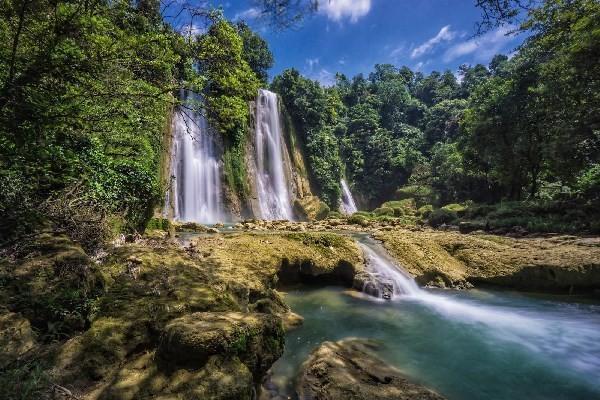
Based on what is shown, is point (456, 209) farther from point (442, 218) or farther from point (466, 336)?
point (466, 336)

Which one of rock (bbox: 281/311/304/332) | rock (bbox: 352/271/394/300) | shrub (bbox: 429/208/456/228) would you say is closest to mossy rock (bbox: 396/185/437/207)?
shrub (bbox: 429/208/456/228)

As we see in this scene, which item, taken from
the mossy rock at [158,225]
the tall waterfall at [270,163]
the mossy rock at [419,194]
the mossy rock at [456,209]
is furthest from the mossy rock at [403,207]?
the mossy rock at [158,225]

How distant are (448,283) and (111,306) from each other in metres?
7.70

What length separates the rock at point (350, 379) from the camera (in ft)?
10.9

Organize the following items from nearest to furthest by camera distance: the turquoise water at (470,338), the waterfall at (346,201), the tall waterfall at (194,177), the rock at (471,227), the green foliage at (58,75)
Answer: the green foliage at (58,75) < the turquoise water at (470,338) < the rock at (471,227) < the tall waterfall at (194,177) < the waterfall at (346,201)

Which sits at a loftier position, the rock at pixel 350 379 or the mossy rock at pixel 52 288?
the mossy rock at pixel 52 288

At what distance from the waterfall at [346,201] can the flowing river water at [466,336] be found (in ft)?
89.5

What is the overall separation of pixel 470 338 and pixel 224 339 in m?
5.09

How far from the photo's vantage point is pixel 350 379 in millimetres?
3645

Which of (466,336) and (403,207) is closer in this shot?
(466,336)

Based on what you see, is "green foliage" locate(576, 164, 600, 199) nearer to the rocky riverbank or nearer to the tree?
the rocky riverbank

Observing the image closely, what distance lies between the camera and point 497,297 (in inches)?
307

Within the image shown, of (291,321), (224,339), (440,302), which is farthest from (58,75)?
(440,302)

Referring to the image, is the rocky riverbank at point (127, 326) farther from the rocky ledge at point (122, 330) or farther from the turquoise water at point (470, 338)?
the turquoise water at point (470, 338)
